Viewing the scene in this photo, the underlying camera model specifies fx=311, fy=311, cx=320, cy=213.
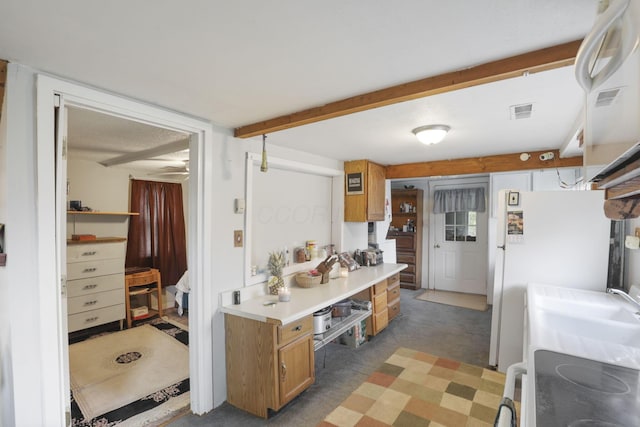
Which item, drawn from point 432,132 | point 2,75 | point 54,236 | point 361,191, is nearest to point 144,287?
point 54,236

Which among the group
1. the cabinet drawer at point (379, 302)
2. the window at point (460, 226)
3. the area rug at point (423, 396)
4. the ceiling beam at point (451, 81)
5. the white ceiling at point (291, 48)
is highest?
the white ceiling at point (291, 48)

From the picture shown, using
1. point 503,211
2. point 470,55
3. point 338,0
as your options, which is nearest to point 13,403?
point 338,0

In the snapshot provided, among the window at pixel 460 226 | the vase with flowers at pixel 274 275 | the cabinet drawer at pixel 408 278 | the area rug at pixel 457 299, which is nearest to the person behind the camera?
the vase with flowers at pixel 274 275

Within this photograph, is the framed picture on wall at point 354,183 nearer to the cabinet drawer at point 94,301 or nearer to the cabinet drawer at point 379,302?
the cabinet drawer at point 379,302

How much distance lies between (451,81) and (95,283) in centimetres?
427

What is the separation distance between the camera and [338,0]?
0.98 m

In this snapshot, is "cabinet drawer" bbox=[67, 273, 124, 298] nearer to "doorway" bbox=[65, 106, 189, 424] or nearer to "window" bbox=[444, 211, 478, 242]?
"doorway" bbox=[65, 106, 189, 424]

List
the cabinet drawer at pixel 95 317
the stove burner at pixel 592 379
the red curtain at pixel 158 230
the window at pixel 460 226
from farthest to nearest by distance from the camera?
the window at pixel 460 226
the red curtain at pixel 158 230
the cabinet drawer at pixel 95 317
the stove burner at pixel 592 379

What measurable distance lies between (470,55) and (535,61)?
25 centimetres

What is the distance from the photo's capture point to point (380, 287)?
3715 mm

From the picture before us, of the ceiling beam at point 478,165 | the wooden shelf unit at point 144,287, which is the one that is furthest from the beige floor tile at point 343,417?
the wooden shelf unit at point 144,287

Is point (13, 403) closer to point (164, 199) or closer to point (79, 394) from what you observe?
point (79, 394)

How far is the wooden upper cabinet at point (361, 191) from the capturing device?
383 centimetres

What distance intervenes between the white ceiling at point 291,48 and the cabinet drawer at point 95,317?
3.07 m
